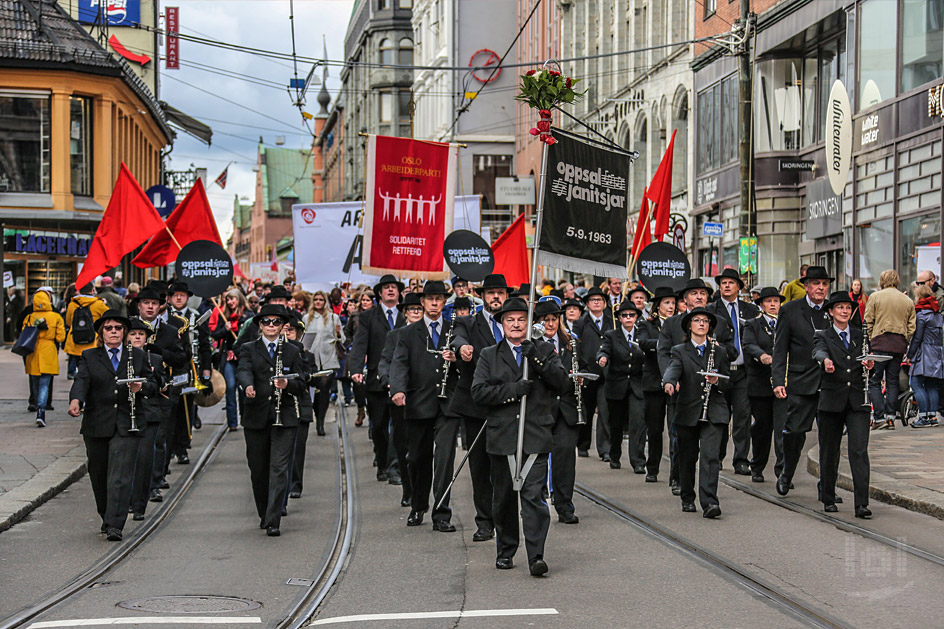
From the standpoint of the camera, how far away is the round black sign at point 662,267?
16.2m

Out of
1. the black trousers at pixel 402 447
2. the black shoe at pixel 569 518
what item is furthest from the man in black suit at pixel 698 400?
the black trousers at pixel 402 447

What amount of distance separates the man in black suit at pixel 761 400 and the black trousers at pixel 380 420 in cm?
372

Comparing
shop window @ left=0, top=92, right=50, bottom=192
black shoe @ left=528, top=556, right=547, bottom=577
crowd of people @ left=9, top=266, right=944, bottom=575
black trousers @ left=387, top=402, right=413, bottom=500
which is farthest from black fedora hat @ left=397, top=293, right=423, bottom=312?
shop window @ left=0, top=92, right=50, bottom=192

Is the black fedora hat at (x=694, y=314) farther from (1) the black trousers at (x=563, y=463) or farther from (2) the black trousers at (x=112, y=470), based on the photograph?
(2) the black trousers at (x=112, y=470)

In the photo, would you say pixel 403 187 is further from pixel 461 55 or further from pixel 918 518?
pixel 461 55

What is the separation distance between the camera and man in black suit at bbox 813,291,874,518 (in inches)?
428

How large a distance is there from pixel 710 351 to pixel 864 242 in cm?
1647

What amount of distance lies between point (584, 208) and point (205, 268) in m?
7.18

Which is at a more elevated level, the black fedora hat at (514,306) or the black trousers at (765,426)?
the black fedora hat at (514,306)

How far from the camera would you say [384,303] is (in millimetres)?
13305

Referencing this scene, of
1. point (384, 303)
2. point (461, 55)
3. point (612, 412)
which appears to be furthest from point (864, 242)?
point (461, 55)

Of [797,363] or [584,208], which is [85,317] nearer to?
[584,208]

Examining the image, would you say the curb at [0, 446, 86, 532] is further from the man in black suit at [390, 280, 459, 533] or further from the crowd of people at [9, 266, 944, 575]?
the man in black suit at [390, 280, 459, 533]

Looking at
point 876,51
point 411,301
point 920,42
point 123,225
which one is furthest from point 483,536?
point 876,51
